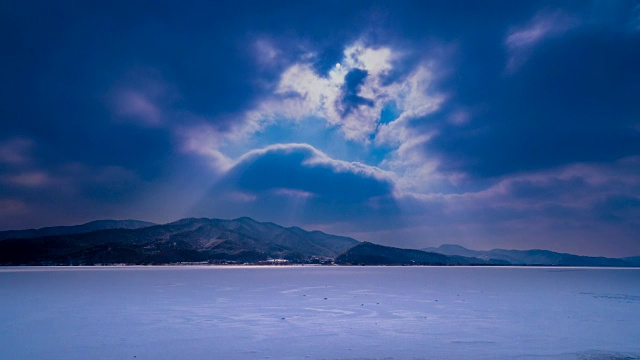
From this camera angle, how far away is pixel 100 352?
15227 millimetres

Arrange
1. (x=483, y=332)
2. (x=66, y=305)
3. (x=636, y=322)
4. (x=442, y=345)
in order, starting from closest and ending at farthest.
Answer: (x=442, y=345)
(x=483, y=332)
(x=636, y=322)
(x=66, y=305)

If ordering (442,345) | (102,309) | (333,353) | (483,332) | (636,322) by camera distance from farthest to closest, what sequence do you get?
(102,309)
(636,322)
(483,332)
(442,345)
(333,353)

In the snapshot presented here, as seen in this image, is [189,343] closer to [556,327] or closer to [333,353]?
[333,353]

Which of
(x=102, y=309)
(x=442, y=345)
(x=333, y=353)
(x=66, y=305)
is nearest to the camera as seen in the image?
(x=333, y=353)

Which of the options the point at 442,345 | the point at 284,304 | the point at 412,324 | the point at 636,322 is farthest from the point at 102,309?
the point at 636,322

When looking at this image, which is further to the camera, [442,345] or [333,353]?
[442,345]

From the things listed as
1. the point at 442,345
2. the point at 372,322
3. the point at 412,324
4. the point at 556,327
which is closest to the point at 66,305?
the point at 372,322

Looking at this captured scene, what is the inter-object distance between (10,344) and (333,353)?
11.9m

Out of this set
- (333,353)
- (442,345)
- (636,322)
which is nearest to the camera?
(333,353)

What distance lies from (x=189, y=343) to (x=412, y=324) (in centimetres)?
1051

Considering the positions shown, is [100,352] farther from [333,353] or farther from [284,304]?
[284,304]

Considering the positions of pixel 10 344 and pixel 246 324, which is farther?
pixel 246 324

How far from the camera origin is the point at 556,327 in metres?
21.4

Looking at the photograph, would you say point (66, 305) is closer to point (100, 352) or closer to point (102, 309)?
point (102, 309)
